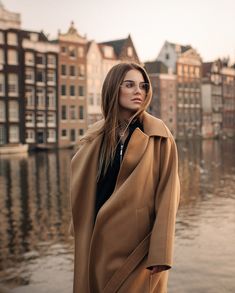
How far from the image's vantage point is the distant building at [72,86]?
51.1m

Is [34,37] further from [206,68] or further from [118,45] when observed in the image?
[206,68]

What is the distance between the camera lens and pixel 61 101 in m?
50.8

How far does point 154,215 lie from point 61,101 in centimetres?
4860

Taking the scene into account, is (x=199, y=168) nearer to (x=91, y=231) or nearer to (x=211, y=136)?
(x=91, y=231)

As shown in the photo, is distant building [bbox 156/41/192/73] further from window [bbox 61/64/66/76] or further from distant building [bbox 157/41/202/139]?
window [bbox 61/64/66/76]

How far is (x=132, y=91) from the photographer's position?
9.59 feet

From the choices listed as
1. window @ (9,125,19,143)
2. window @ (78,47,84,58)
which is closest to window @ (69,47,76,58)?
window @ (78,47,84,58)

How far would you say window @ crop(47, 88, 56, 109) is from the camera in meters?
49.1

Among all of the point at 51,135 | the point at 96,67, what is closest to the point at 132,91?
the point at 51,135

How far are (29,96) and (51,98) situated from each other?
2.97 m

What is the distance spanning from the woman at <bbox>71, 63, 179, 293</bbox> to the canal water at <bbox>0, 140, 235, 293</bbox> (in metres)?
3.83

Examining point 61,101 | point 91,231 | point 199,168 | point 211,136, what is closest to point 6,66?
point 61,101

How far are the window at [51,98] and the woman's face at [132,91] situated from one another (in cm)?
4654

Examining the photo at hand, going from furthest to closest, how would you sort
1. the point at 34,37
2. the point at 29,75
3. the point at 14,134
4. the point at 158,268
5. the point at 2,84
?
the point at 34,37 < the point at 29,75 < the point at 14,134 < the point at 2,84 < the point at 158,268
